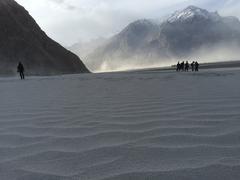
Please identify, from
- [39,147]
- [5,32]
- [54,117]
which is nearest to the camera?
[39,147]

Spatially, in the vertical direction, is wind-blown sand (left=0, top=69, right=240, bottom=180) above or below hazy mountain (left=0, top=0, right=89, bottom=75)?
below

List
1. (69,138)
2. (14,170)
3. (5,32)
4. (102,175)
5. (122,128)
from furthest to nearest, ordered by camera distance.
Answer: (5,32) < (122,128) < (69,138) < (14,170) < (102,175)

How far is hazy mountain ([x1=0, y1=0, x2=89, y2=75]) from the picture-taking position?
198 ft

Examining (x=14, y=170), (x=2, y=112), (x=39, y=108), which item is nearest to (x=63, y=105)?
(x=39, y=108)

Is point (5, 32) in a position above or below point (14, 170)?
above

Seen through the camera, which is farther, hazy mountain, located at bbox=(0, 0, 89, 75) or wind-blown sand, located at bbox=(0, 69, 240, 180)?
hazy mountain, located at bbox=(0, 0, 89, 75)

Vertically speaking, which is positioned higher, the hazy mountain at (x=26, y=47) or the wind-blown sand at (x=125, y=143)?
the hazy mountain at (x=26, y=47)

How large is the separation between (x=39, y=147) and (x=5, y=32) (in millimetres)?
63405

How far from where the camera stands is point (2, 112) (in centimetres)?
567

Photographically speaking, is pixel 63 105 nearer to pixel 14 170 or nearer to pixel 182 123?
pixel 182 123

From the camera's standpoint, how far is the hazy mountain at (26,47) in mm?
60438

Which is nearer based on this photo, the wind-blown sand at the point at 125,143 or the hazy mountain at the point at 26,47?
the wind-blown sand at the point at 125,143

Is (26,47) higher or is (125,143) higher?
(26,47)

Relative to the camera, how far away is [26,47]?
63156mm
